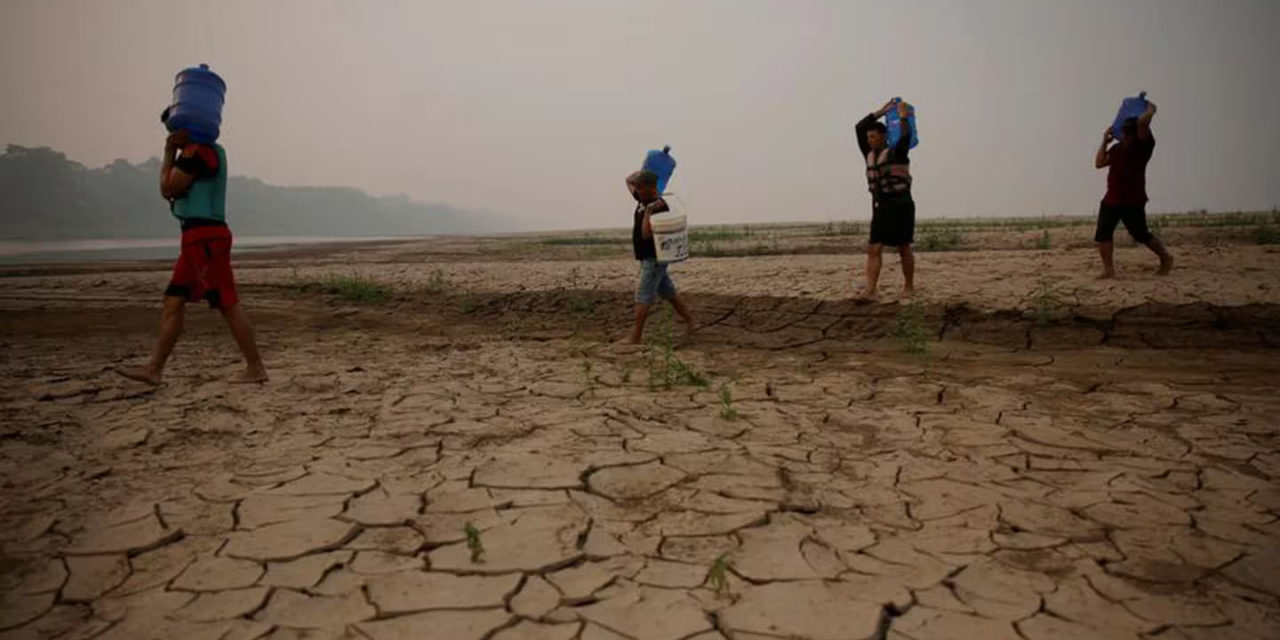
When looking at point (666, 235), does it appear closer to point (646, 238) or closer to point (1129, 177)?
point (646, 238)

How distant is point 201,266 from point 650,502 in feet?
9.45

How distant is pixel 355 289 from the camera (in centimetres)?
809

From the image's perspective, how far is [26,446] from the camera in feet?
8.91

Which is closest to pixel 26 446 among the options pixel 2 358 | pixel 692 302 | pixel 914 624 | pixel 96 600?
pixel 96 600

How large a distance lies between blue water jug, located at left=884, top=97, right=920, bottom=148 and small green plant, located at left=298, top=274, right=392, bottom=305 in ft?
19.6

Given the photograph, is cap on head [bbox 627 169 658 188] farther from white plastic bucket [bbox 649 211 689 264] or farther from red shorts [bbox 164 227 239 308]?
red shorts [bbox 164 227 239 308]

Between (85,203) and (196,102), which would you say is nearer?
(196,102)

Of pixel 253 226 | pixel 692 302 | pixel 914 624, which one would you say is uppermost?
pixel 253 226

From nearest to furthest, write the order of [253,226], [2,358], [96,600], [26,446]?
[96,600] < [26,446] < [2,358] < [253,226]

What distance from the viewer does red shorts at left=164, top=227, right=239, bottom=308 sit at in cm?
344

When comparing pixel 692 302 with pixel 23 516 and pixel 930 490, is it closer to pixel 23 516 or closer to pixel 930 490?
pixel 930 490

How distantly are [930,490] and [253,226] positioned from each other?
99.6 metres

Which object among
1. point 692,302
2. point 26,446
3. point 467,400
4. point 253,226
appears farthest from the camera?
point 253,226

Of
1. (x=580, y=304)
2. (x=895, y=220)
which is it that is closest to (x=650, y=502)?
(x=895, y=220)
